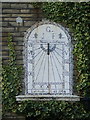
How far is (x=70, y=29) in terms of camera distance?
8.65 metres

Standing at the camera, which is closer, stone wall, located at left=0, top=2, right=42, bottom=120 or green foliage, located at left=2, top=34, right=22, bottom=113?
green foliage, located at left=2, top=34, right=22, bottom=113

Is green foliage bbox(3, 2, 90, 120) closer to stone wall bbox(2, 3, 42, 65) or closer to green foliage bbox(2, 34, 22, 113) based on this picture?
green foliage bbox(2, 34, 22, 113)

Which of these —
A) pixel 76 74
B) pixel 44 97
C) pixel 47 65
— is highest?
pixel 47 65

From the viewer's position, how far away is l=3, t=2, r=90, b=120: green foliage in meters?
8.47

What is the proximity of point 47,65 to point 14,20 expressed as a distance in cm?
100

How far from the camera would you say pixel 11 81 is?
859cm

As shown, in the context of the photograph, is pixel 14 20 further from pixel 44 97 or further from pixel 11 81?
pixel 44 97

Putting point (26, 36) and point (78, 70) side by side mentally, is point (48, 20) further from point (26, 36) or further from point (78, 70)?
point (78, 70)

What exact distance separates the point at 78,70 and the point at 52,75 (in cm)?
47

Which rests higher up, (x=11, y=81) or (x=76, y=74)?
(x=76, y=74)

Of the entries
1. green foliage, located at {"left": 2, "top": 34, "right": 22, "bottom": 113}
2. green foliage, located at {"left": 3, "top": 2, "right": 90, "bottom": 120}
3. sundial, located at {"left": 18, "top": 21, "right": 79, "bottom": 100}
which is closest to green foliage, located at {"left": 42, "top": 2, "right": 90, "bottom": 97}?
green foliage, located at {"left": 3, "top": 2, "right": 90, "bottom": 120}

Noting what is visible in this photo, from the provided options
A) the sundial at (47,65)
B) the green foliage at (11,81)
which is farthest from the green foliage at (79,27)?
the green foliage at (11,81)

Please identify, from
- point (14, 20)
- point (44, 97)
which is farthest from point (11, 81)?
point (14, 20)

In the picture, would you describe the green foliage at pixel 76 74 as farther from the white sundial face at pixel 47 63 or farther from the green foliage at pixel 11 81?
the white sundial face at pixel 47 63
